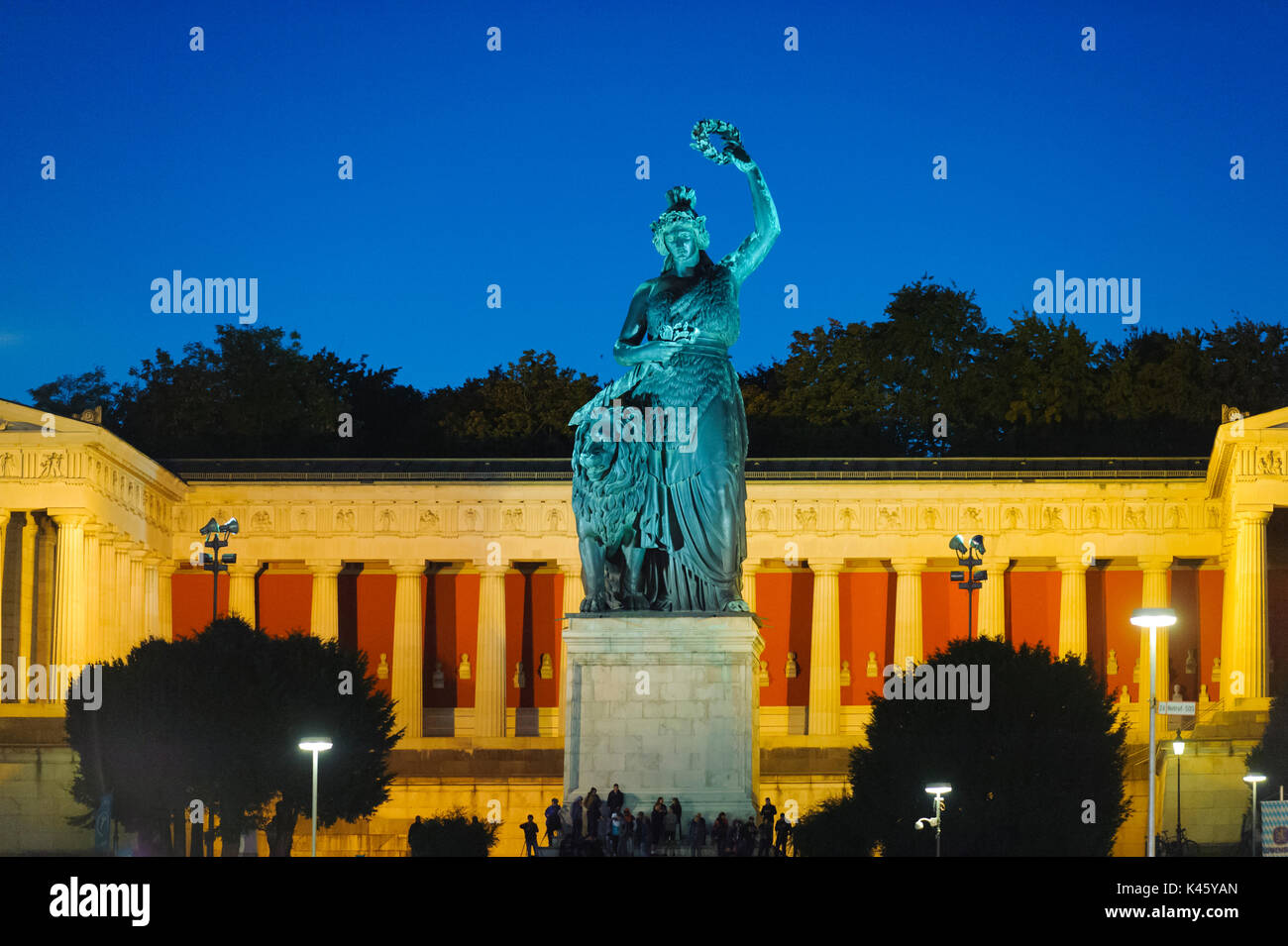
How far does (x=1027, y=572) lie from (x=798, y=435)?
36.0ft

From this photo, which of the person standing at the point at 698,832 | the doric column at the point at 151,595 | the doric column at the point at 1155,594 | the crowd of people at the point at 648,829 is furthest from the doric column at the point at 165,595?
the person standing at the point at 698,832

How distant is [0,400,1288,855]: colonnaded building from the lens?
78438mm

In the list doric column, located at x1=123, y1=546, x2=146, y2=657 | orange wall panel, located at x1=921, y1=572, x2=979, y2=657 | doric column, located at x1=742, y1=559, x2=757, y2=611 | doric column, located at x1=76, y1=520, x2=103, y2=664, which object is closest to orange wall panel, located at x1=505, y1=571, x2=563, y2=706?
doric column, located at x1=742, y1=559, x2=757, y2=611

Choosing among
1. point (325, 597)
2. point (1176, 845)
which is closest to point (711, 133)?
point (1176, 845)

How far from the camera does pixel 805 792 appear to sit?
240ft

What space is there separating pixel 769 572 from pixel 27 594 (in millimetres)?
26173

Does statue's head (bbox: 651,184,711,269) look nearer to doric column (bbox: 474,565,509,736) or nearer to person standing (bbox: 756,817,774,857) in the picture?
person standing (bbox: 756,817,774,857)

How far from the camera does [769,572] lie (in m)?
85.0

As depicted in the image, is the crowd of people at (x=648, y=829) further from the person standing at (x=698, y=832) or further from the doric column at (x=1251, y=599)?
the doric column at (x=1251, y=599)

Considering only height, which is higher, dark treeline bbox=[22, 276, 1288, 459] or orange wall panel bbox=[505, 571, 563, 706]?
dark treeline bbox=[22, 276, 1288, 459]

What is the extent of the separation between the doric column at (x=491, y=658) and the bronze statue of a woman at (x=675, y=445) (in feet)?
161

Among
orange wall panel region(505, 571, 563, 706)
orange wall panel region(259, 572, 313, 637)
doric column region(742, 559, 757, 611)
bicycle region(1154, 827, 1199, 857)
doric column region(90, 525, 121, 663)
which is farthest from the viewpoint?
orange wall panel region(259, 572, 313, 637)

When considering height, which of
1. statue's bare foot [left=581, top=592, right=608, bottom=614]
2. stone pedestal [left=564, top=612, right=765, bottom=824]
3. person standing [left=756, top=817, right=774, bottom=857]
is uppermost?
statue's bare foot [left=581, top=592, right=608, bottom=614]

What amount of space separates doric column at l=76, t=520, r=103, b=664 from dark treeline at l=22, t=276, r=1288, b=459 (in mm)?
13252
